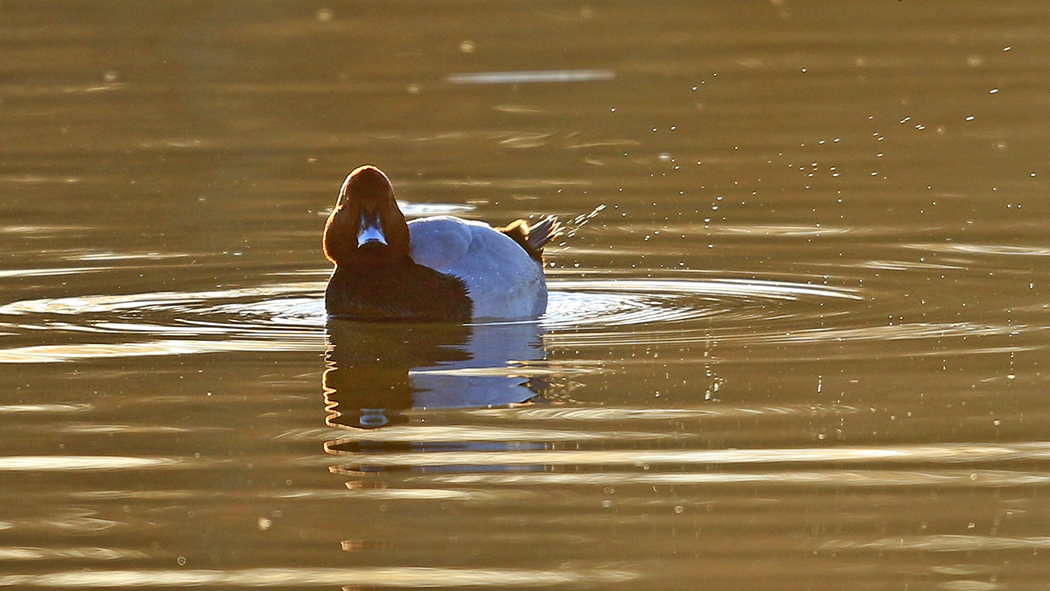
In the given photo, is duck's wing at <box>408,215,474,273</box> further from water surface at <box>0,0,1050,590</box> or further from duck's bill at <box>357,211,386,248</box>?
water surface at <box>0,0,1050,590</box>

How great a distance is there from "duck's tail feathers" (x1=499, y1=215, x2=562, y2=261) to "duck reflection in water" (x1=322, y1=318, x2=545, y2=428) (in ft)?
2.48

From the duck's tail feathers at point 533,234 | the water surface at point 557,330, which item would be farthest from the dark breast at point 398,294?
the duck's tail feathers at point 533,234

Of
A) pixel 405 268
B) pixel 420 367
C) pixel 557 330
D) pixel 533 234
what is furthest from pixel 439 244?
pixel 420 367

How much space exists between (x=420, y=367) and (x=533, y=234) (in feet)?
6.61

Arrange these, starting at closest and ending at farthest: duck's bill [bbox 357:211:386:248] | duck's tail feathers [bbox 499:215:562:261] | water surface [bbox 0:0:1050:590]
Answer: water surface [bbox 0:0:1050:590] < duck's bill [bbox 357:211:386:248] < duck's tail feathers [bbox 499:215:562:261]

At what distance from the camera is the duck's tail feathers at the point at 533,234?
8867mm

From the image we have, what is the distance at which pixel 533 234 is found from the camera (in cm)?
911

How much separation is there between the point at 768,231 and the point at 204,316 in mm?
3087

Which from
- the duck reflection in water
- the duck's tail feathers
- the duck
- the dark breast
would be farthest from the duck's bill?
→ the duck's tail feathers

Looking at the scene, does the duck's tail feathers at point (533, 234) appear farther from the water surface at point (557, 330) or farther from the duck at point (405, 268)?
the duck at point (405, 268)

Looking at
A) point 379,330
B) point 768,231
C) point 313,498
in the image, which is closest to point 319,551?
point 313,498

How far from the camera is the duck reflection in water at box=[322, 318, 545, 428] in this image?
6582 millimetres

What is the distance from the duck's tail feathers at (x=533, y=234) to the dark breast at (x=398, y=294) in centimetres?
80

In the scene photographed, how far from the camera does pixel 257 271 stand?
9.27 meters
